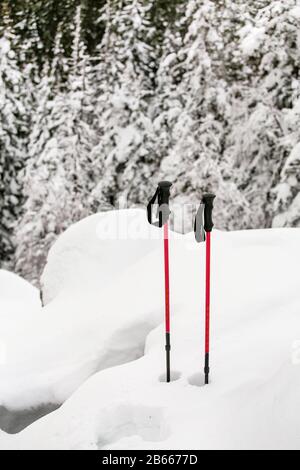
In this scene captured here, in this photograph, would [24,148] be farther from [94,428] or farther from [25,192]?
[94,428]

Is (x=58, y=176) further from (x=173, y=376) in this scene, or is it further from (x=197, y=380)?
(x=197, y=380)

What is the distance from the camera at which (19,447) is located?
4566mm

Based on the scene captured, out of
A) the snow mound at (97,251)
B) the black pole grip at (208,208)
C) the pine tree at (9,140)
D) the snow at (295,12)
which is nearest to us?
the black pole grip at (208,208)

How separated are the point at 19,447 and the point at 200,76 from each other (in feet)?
48.2

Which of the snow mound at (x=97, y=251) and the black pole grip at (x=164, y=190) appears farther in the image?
the snow mound at (x=97, y=251)

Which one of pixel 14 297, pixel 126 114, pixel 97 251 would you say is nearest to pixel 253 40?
pixel 126 114

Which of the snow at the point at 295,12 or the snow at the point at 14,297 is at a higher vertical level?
the snow at the point at 295,12

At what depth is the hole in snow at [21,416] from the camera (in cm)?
562

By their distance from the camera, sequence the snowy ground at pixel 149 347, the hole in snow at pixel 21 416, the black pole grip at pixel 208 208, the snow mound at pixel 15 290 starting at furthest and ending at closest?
the snow mound at pixel 15 290
the hole in snow at pixel 21 416
the black pole grip at pixel 208 208
the snowy ground at pixel 149 347

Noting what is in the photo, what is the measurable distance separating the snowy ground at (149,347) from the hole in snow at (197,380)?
0.03 meters

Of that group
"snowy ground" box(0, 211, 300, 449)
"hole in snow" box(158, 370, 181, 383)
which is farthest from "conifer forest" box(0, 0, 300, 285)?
"hole in snow" box(158, 370, 181, 383)

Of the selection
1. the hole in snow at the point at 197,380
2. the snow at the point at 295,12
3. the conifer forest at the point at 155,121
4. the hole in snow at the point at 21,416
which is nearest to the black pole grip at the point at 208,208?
the hole in snow at the point at 197,380

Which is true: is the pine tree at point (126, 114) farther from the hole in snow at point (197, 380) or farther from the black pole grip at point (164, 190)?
the hole in snow at point (197, 380)

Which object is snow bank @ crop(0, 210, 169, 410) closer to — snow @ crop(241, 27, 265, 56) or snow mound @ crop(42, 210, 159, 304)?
snow mound @ crop(42, 210, 159, 304)
